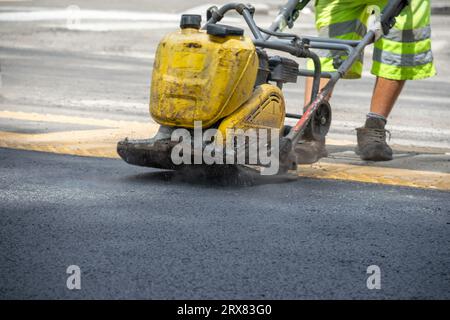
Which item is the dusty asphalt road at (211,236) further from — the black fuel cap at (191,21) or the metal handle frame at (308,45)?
the black fuel cap at (191,21)

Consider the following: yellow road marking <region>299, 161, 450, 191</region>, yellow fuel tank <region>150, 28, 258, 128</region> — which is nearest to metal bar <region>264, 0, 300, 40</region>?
yellow road marking <region>299, 161, 450, 191</region>

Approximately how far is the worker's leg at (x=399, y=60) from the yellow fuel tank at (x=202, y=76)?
1.52 meters

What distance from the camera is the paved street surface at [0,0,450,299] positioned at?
3422 mm

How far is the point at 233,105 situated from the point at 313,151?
990 millimetres

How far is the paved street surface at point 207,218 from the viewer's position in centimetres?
342

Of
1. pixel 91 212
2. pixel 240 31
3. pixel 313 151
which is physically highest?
pixel 240 31

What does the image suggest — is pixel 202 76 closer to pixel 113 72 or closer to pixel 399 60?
pixel 399 60

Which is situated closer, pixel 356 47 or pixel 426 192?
pixel 426 192

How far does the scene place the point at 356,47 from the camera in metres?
5.80

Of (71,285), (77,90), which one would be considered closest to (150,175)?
(71,285)

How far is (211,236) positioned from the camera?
403 cm

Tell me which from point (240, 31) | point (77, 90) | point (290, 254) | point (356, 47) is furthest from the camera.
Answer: point (77, 90)

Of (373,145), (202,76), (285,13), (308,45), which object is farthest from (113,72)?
(202,76)
